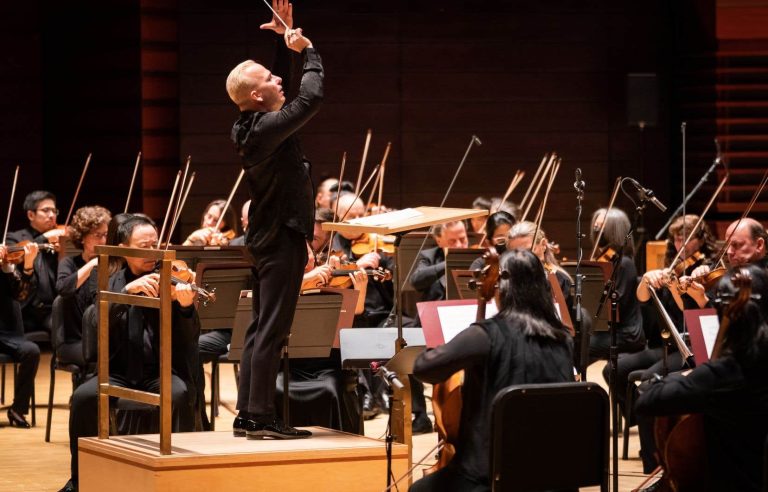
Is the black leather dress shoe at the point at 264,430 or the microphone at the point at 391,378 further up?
the microphone at the point at 391,378

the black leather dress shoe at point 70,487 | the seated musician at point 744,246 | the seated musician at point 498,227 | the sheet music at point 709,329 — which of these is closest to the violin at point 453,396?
the sheet music at point 709,329

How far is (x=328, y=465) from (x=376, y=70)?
19.2 feet

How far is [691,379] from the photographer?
298cm

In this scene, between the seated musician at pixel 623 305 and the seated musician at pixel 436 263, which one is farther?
the seated musician at pixel 436 263

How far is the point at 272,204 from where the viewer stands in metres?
3.78

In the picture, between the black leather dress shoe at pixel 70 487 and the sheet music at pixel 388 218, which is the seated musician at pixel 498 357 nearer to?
the sheet music at pixel 388 218

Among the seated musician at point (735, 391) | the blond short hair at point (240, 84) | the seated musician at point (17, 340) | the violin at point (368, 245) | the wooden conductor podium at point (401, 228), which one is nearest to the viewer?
the seated musician at point (735, 391)

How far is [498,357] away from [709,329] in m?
0.94

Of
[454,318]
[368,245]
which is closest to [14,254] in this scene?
[368,245]

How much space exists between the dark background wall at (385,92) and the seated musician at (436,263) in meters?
2.91

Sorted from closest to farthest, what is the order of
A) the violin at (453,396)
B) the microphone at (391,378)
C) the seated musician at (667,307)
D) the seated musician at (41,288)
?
the violin at (453,396)
the microphone at (391,378)
the seated musician at (667,307)
the seated musician at (41,288)

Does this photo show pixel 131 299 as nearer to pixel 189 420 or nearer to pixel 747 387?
pixel 189 420

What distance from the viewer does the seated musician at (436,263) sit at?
20.5ft

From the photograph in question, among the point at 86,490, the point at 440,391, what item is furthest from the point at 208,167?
the point at 440,391
